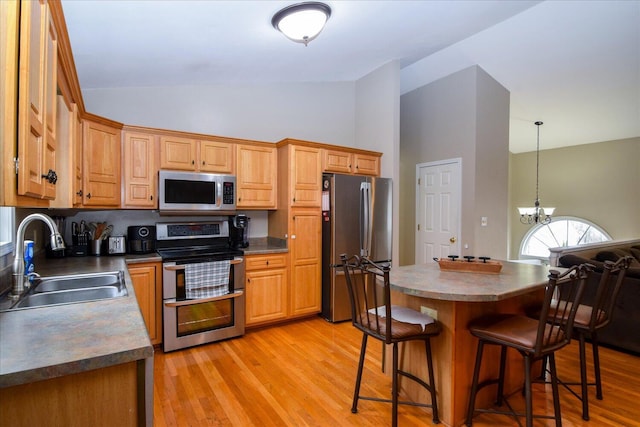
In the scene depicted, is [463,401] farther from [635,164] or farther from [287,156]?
[635,164]

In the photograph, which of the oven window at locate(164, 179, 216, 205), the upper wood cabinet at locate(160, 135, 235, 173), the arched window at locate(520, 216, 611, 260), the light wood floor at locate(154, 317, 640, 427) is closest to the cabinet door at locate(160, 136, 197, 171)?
the upper wood cabinet at locate(160, 135, 235, 173)

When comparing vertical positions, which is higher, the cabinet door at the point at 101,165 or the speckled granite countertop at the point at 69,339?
the cabinet door at the point at 101,165

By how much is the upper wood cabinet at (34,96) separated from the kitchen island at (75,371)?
46 centimetres

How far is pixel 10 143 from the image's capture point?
2.89 ft

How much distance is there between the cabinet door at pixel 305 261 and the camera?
3.73 m

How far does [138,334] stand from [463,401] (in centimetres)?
189

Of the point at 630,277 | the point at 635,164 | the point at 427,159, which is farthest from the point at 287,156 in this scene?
the point at 635,164

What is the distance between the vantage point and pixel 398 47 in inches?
147

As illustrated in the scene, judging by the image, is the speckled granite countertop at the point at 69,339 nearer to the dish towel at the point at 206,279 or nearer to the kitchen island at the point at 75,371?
the kitchen island at the point at 75,371

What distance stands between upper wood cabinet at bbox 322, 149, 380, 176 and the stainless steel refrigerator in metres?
0.21

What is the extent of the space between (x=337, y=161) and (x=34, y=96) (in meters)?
3.19

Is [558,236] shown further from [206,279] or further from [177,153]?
[177,153]

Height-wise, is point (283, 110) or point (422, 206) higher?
point (283, 110)

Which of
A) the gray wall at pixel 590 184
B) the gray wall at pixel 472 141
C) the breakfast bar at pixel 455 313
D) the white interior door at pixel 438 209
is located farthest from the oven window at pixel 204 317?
the gray wall at pixel 590 184
